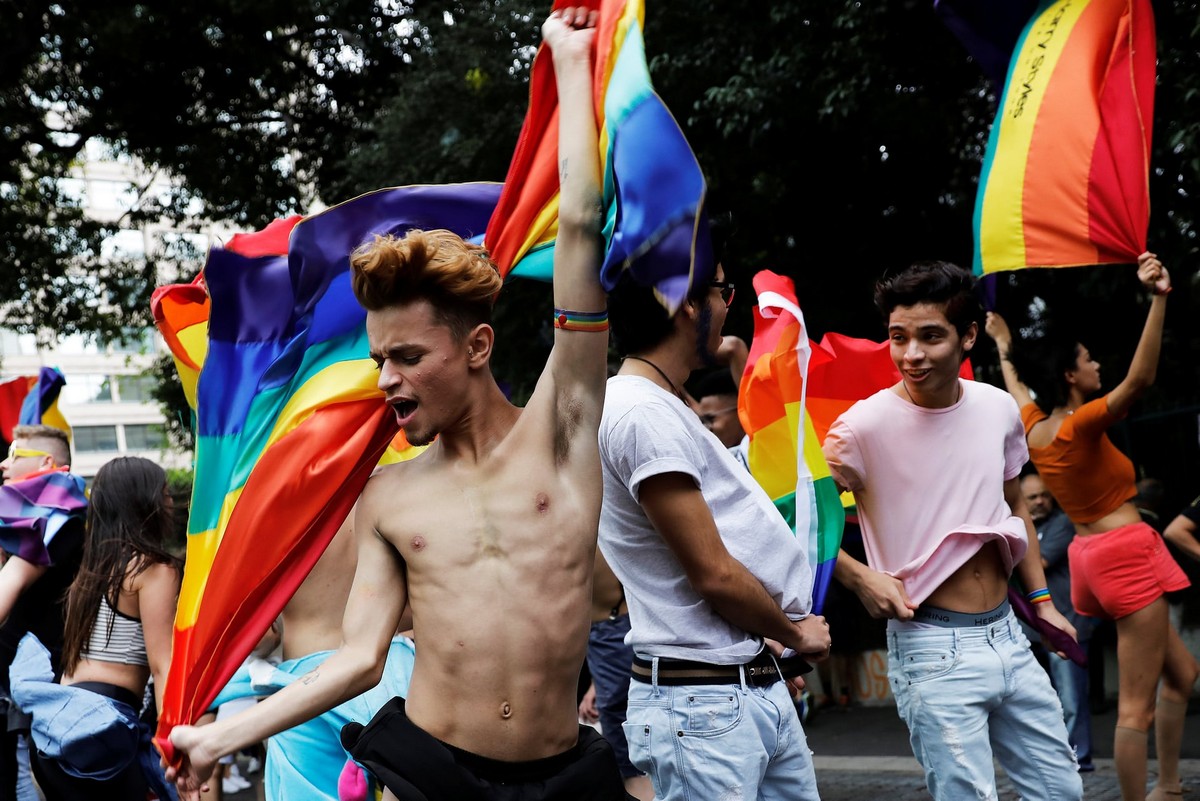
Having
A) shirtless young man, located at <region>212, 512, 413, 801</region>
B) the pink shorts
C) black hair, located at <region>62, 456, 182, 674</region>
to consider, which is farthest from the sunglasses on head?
the pink shorts

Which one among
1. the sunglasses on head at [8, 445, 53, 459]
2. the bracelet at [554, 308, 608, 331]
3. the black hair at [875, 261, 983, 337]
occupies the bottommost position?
the sunglasses on head at [8, 445, 53, 459]

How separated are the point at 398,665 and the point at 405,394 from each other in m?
1.92

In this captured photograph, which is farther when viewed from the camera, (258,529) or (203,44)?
(203,44)

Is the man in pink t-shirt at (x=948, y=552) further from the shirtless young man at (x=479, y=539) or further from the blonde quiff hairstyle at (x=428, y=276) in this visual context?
the blonde quiff hairstyle at (x=428, y=276)

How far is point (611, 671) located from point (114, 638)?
6.68 feet

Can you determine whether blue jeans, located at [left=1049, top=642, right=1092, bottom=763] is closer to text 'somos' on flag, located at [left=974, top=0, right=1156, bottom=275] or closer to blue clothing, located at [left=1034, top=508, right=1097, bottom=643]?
blue clothing, located at [left=1034, top=508, right=1097, bottom=643]

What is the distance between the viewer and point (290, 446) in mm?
3320

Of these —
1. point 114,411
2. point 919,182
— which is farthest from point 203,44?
point 114,411

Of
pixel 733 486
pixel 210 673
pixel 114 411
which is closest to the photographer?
pixel 210 673

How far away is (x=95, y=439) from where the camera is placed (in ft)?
265

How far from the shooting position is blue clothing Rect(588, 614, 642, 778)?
5.64 meters

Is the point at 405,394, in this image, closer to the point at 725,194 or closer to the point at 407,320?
the point at 407,320

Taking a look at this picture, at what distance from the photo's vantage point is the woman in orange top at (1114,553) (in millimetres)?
5340

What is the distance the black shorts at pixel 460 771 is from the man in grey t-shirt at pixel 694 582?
509 mm
